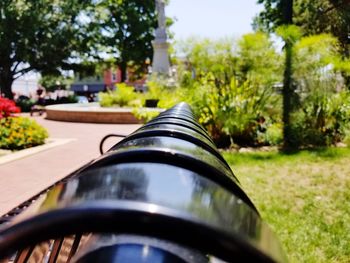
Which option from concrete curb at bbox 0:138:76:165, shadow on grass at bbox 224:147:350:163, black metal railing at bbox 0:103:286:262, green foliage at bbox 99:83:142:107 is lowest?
concrete curb at bbox 0:138:76:165

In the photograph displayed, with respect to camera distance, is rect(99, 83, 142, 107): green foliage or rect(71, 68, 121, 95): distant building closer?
rect(99, 83, 142, 107): green foliage

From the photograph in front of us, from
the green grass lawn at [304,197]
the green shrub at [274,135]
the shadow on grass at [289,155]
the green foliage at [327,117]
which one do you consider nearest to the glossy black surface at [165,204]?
the green grass lawn at [304,197]

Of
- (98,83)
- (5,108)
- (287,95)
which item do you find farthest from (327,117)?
(98,83)

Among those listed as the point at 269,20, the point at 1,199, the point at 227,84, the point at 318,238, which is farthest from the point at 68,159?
the point at 269,20

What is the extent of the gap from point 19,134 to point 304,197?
24.5 ft

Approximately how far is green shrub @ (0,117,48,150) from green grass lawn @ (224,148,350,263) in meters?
5.13

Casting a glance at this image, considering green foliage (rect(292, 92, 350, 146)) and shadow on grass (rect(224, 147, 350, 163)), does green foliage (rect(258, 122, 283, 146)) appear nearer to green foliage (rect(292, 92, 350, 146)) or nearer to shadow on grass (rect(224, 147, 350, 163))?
green foliage (rect(292, 92, 350, 146))

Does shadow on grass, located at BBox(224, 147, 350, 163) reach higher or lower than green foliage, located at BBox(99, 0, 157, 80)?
lower

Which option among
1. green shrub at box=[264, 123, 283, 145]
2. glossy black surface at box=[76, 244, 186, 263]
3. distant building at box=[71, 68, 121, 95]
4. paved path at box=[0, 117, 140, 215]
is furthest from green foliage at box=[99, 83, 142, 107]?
distant building at box=[71, 68, 121, 95]

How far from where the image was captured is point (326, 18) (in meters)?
26.4

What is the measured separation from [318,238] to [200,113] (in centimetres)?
619

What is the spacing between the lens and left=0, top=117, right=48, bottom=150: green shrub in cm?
995

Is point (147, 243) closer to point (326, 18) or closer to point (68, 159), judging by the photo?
point (68, 159)

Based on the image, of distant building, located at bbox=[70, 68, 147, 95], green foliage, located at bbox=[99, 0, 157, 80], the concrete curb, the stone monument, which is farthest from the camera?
distant building, located at bbox=[70, 68, 147, 95]
